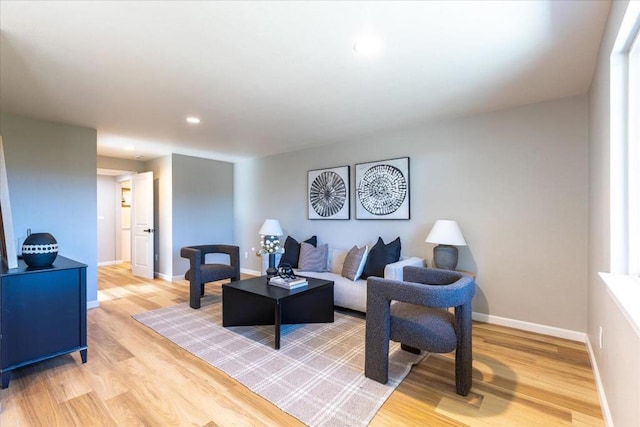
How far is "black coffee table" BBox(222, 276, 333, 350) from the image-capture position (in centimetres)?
300

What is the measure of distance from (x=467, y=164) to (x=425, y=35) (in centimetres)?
188

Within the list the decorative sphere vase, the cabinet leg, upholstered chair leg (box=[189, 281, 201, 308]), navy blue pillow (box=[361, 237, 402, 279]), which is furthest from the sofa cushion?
the cabinet leg

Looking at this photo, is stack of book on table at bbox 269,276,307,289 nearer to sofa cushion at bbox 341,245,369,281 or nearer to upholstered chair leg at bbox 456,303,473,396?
sofa cushion at bbox 341,245,369,281

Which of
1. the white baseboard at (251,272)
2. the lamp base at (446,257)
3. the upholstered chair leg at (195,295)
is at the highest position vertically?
the lamp base at (446,257)

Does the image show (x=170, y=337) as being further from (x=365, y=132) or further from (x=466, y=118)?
(x=466, y=118)

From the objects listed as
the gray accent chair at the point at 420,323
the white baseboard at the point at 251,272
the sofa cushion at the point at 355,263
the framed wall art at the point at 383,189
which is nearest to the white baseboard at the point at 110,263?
the white baseboard at the point at 251,272

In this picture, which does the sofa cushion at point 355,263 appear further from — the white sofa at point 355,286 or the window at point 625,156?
the window at point 625,156

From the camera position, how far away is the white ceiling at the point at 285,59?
163 cm

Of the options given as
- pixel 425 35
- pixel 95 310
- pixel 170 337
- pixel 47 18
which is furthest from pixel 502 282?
pixel 95 310

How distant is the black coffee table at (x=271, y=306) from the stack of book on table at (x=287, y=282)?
49 millimetres

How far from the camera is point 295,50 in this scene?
2002 mm

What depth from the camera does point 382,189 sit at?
3.94 m

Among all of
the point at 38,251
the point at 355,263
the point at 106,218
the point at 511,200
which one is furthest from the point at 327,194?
the point at 106,218

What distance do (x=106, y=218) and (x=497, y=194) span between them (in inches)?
312
